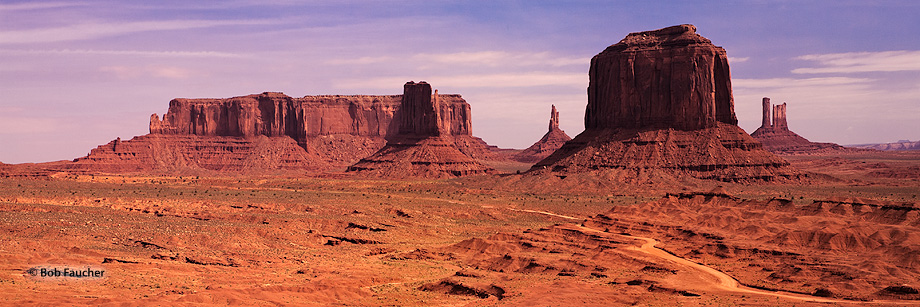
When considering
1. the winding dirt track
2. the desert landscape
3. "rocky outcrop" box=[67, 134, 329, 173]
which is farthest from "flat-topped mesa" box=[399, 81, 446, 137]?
the winding dirt track

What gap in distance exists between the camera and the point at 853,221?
60.6 metres

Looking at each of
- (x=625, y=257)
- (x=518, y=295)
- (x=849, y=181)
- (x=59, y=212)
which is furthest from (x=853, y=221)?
(x=849, y=181)

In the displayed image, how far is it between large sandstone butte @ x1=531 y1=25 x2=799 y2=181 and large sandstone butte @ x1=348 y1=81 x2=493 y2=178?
28.3 metres

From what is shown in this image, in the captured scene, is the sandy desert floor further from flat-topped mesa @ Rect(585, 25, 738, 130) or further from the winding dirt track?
flat-topped mesa @ Rect(585, 25, 738, 130)

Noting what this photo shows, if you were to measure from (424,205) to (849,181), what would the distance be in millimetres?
62517

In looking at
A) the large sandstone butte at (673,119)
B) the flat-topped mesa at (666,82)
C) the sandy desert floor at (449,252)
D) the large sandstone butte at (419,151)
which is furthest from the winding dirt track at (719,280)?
the large sandstone butte at (419,151)

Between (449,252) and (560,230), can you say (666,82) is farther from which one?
(449,252)

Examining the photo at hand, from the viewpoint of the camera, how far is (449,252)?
55781 mm

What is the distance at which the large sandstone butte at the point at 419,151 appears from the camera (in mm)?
147738

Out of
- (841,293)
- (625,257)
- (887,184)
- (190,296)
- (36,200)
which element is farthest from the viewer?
(887,184)

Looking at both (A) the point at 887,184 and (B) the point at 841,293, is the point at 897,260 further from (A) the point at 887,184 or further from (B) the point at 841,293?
(A) the point at 887,184

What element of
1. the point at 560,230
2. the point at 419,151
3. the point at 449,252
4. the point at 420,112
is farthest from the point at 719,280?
the point at 420,112

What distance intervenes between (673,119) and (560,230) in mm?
59369

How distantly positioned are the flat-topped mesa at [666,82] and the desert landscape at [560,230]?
0.80 feet
